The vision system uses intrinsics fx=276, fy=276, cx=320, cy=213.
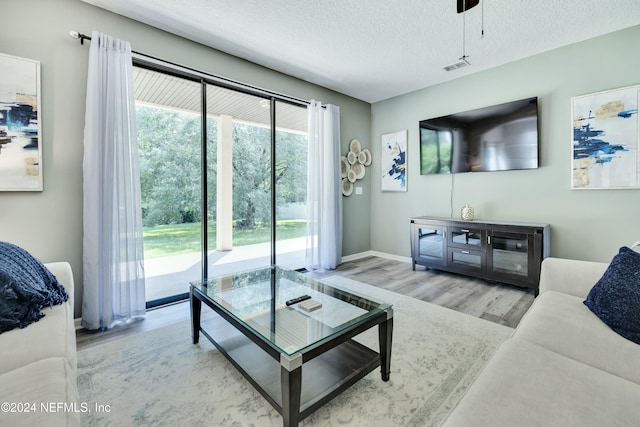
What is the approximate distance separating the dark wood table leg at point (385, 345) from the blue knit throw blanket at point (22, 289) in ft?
5.74

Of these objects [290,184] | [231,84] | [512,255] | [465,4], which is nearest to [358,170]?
[290,184]

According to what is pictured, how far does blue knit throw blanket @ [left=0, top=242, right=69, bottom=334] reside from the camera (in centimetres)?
129

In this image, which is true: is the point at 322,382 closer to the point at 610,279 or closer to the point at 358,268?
the point at 610,279

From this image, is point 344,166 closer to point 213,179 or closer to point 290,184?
point 290,184

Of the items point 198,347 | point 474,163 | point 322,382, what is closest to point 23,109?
point 198,347

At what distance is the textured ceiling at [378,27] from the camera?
7.63 feet

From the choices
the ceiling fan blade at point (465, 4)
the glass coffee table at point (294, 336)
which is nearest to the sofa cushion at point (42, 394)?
the glass coffee table at point (294, 336)

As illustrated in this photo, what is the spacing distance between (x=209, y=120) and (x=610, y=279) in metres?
3.46

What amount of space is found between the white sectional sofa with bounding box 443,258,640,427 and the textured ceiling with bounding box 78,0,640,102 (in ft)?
8.19

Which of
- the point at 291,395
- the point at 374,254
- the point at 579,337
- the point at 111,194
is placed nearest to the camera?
the point at 291,395

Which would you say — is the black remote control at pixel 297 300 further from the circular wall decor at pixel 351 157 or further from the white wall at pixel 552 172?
the circular wall decor at pixel 351 157

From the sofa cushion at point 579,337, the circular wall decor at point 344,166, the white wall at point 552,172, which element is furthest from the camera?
the circular wall decor at point 344,166

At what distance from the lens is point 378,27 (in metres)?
2.64

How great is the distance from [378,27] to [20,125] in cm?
304
